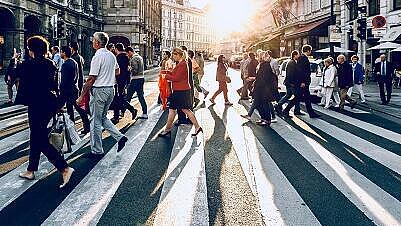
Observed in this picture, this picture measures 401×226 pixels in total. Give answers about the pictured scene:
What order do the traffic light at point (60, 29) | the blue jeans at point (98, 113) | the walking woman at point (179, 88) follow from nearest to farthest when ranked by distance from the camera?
1. the blue jeans at point (98, 113)
2. the walking woman at point (179, 88)
3. the traffic light at point (60, 29)

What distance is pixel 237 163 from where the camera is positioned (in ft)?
21.7

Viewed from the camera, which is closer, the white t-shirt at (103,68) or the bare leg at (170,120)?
the white t-shirt at (103,68)

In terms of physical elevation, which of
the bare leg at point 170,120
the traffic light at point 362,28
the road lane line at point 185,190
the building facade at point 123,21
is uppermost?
the building facade at point 123,21

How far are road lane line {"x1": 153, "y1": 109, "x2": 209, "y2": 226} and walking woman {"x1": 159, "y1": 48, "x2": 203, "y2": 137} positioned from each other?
3.09ft

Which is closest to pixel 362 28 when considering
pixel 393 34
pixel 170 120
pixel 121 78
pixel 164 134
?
pixel 393 34

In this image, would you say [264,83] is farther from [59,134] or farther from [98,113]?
[59,134]

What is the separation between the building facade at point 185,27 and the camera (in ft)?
390

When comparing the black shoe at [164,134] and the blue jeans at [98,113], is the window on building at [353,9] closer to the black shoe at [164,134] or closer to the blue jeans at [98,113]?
the black shoe at [164,134]

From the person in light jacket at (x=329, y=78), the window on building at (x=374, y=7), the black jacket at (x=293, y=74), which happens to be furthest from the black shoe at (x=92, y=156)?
the window on building at (x=374, y=7)

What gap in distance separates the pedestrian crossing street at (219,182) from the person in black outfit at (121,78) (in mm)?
1778

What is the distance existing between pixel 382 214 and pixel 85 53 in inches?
1629

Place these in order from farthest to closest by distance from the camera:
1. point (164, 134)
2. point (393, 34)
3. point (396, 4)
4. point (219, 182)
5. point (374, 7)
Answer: point (374, 7), point (396, 4), point (393, 34), point (164, 134), point (219, 182)

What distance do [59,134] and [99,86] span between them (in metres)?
1.20

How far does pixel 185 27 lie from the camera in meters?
130
